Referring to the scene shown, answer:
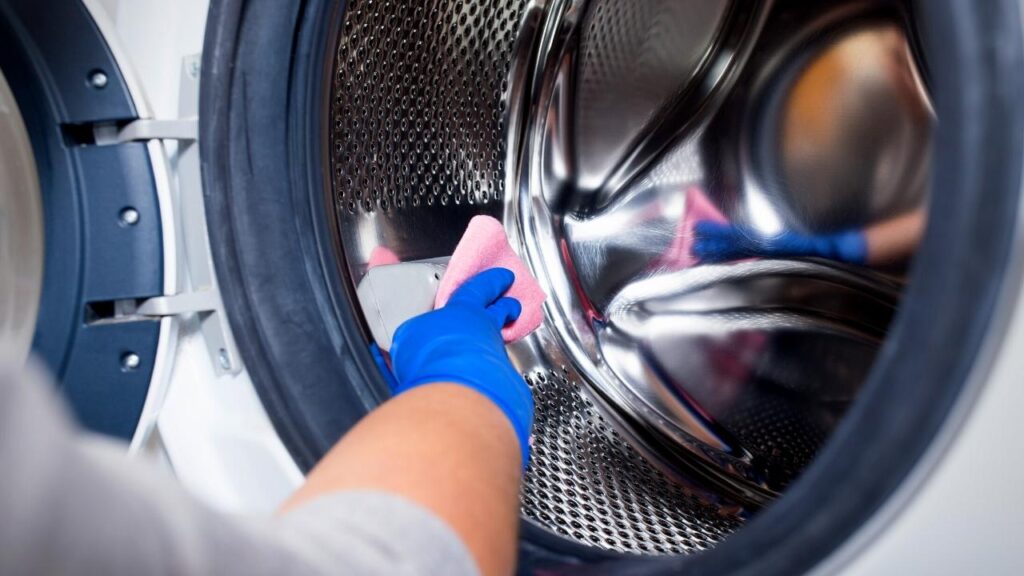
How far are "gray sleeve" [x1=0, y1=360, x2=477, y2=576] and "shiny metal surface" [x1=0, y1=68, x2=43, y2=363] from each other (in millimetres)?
456

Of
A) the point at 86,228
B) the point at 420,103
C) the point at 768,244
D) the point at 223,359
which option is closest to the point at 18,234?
the point at 86,228

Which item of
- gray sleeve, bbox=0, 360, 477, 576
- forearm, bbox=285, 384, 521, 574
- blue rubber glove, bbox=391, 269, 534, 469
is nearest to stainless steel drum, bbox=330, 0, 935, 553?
blue rubber glove, bbox=391, 269, 534, 469

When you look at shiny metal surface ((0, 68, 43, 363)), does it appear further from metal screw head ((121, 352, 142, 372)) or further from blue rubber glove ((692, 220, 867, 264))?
blue rubber glove ((692, 220, 867, 264))

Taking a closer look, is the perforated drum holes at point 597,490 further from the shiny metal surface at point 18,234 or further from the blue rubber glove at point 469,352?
the shiny metal surface at point 18,234

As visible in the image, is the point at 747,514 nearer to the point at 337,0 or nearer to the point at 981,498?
the point at 981,498

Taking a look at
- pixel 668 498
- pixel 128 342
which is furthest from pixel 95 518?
pixel 668 498

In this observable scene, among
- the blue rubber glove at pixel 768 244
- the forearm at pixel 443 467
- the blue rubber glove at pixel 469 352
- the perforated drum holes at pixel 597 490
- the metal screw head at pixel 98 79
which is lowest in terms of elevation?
the perforated drum holes at pixel 597 490

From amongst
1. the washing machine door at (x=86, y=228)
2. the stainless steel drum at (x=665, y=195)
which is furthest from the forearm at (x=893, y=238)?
the washing machine door at (x=86, y=228)

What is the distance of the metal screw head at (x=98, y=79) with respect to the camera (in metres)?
0.64

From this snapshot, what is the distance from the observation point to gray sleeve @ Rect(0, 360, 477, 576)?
0.22 meters

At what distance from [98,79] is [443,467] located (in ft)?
1.48

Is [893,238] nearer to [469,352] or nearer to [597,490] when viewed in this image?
[597,490]

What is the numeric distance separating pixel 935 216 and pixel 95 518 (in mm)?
362

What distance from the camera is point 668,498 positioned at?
0.83m
